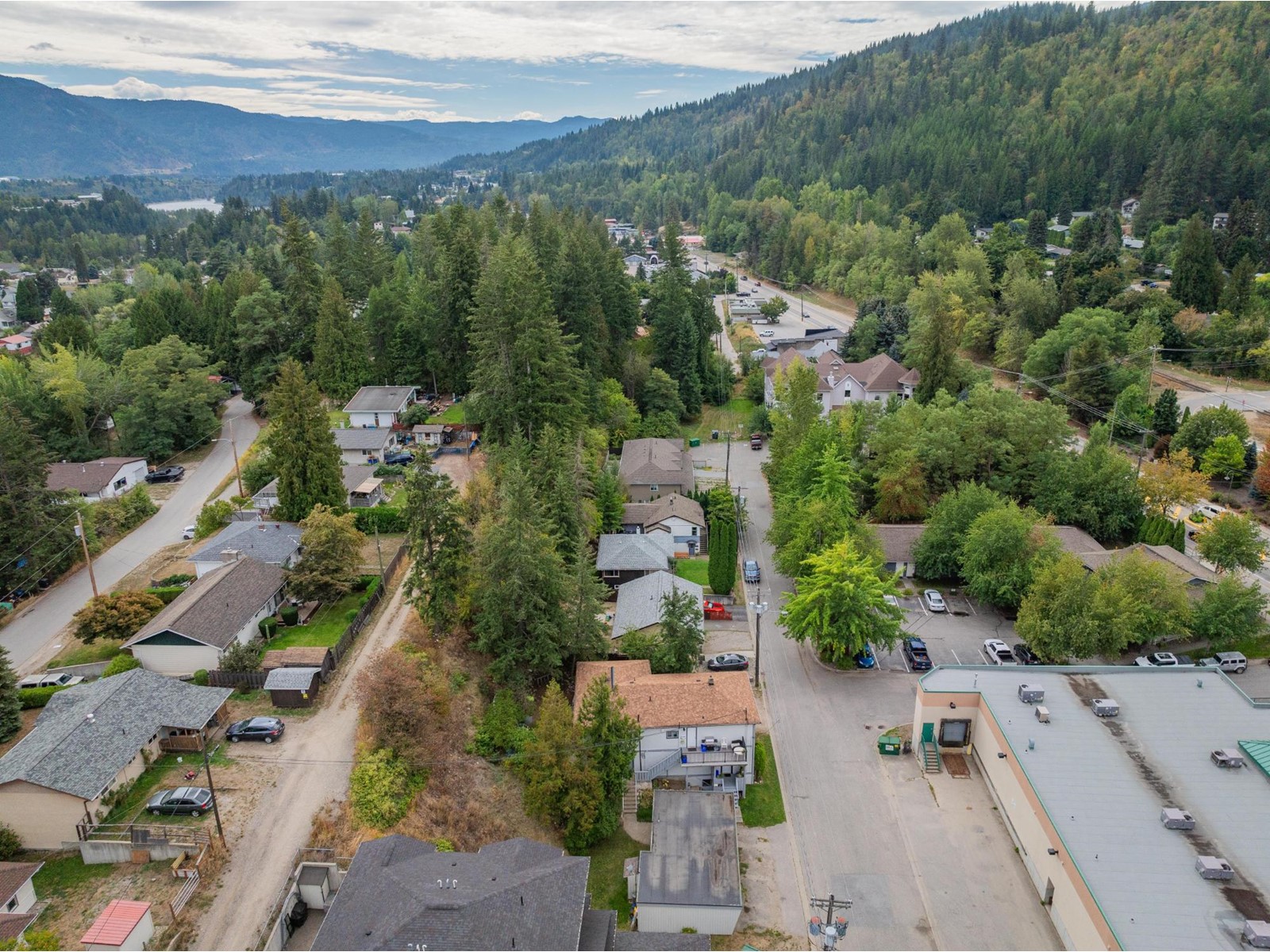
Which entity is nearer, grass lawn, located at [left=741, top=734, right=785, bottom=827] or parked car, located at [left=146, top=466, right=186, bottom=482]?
grass lawn, located at [left=741, top=734, right=785, bottom=827]

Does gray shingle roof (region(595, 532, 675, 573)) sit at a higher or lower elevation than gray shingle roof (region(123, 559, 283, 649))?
lower

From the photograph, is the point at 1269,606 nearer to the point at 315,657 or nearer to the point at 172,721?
the point at 315,657

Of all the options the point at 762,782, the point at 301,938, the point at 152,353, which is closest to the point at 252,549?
the point at 301,938

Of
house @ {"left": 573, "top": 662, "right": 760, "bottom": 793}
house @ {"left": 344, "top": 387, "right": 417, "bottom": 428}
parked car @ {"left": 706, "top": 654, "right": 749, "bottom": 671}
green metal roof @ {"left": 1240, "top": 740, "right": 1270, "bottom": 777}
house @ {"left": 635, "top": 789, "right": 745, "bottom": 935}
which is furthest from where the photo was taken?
house @ {"left": 344, "top": 387, "right": 417, "bottom": 428}

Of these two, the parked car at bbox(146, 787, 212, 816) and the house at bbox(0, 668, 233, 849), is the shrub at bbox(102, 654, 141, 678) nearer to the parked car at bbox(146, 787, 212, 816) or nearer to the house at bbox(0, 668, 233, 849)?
the house at bbox(0, 668, 233, 849)

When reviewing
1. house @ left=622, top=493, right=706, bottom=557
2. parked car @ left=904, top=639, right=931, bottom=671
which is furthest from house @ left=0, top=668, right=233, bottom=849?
parked car @ left=904, top=639, right=931, bottom=671

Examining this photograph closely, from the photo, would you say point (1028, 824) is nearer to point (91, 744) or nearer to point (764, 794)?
point (764, 794)

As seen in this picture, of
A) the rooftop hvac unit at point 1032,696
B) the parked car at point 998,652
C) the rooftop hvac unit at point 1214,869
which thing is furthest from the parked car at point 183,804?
the parked car at point 998,652
